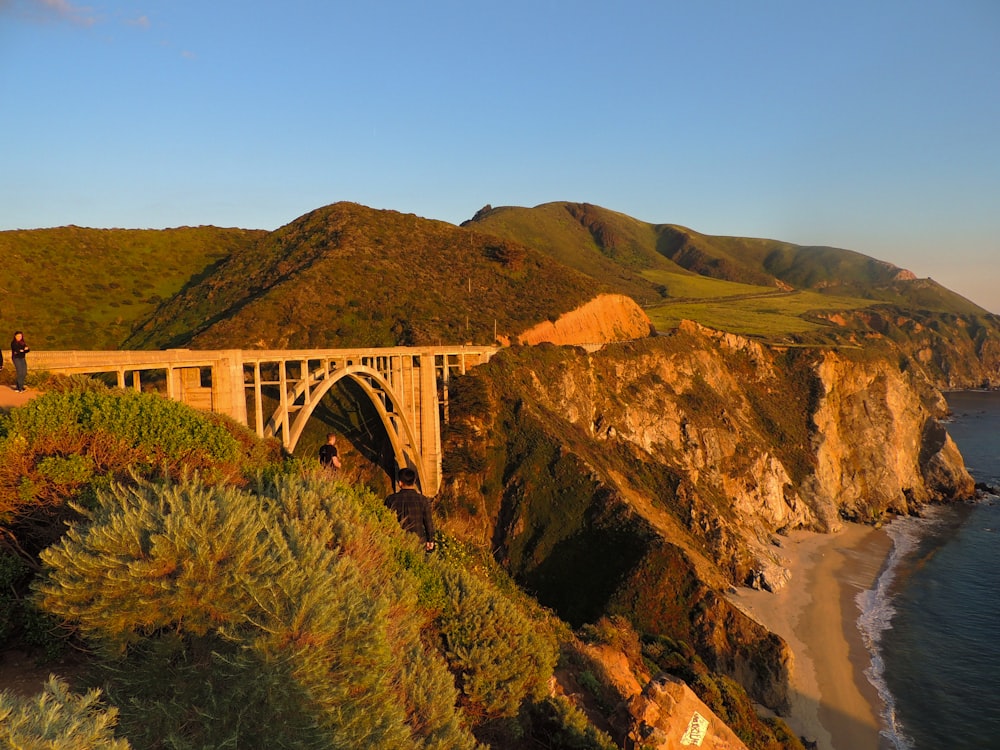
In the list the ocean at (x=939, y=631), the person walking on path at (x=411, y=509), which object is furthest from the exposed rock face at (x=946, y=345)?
the person walking on path at (x=411, y=509)

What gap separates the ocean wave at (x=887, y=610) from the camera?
28.9 m

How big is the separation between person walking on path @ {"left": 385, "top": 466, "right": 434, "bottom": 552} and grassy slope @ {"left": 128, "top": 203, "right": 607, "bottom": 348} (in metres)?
40.7

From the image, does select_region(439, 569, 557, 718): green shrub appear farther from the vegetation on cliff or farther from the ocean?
the ocean

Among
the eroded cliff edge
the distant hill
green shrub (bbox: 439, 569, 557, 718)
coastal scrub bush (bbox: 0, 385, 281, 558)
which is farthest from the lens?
the distant hill

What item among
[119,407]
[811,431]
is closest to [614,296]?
[811,431]

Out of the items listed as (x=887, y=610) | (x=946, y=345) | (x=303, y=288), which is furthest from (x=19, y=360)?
(x=946, y=345)

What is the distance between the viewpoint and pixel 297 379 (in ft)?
94.5

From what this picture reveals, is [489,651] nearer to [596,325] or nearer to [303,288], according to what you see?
[303,288]

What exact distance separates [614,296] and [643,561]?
45.9 m

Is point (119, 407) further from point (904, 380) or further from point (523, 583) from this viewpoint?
point (904, 380)

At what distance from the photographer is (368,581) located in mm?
8688

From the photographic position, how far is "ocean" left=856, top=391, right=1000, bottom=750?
2891cm

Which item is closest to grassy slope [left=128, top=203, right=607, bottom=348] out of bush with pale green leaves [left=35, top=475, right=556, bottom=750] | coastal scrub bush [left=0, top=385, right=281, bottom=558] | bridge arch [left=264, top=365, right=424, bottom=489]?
bridge arch [left=264, top=365, right=424, bottom=489]

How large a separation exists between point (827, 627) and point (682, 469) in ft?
63.0
